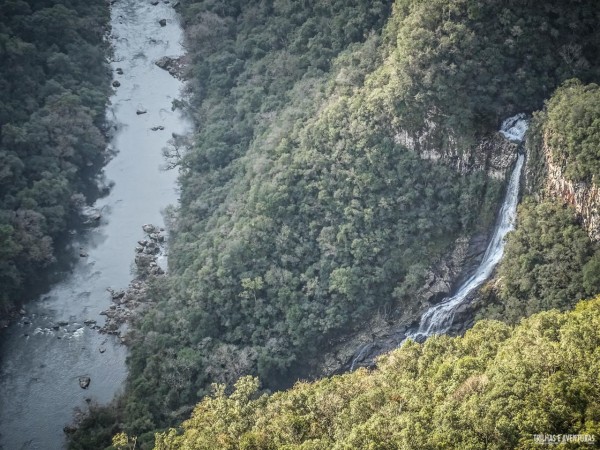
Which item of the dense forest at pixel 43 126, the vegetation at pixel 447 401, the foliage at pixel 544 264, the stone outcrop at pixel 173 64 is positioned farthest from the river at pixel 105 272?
the foliage at pixel 544 264

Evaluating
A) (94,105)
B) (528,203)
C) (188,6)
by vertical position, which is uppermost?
Answer: (188,6)

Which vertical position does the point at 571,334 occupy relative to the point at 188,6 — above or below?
below

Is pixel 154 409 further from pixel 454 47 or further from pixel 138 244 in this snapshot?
pixel 454 47

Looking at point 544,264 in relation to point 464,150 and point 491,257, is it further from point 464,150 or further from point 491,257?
point 464,150

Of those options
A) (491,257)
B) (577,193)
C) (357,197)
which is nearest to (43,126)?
(357,197)

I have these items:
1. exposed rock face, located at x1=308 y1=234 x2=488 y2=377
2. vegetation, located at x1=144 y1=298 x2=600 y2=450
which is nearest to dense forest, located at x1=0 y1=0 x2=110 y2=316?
vegetation, located at x1=144 y1=298 x2=600 y2=450

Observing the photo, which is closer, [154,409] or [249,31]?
[154,409]

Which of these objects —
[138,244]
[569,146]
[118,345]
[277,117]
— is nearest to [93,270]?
[138,244]
